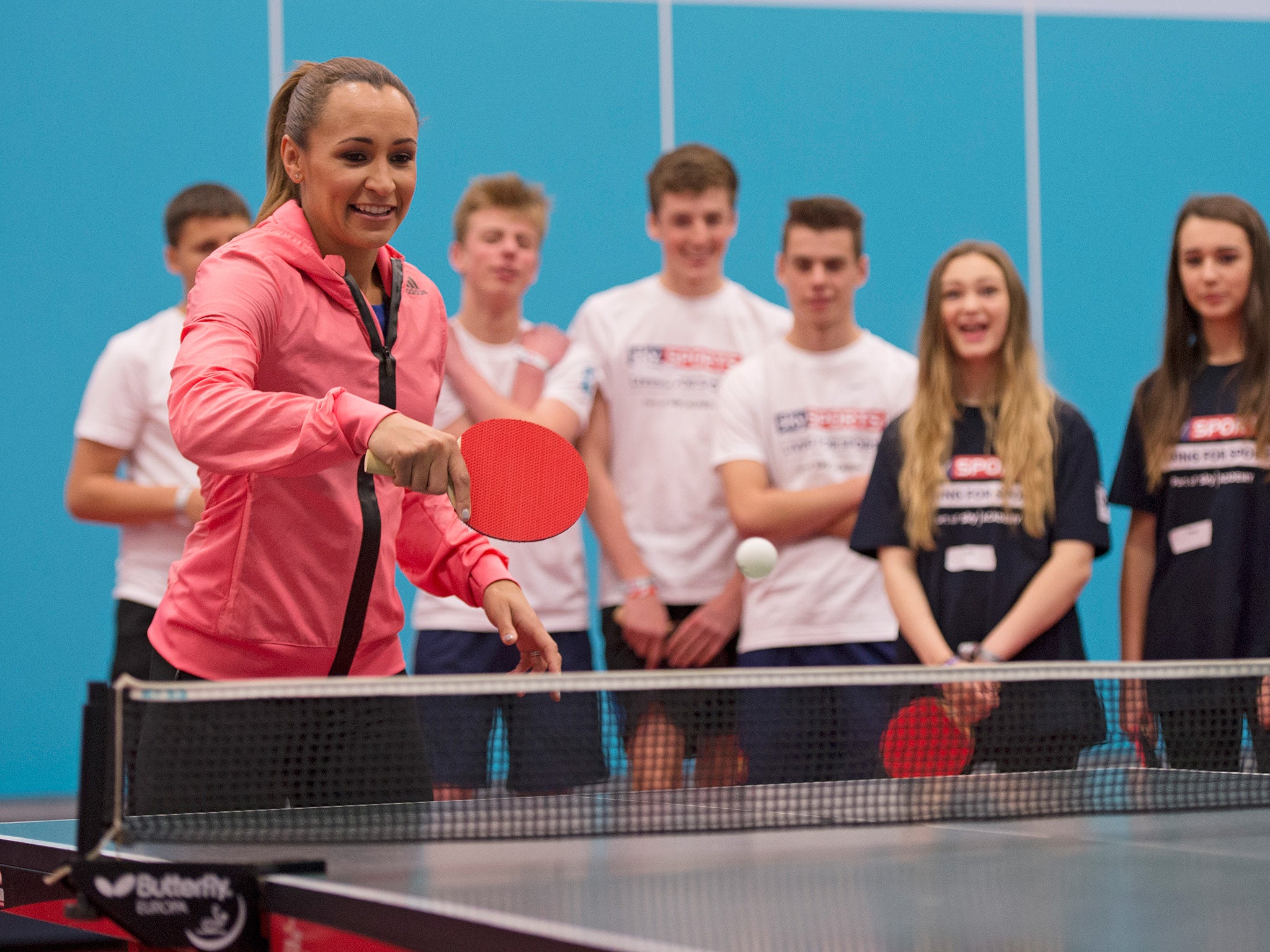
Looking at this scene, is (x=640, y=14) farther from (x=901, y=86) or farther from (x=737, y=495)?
(x=737, y=495)

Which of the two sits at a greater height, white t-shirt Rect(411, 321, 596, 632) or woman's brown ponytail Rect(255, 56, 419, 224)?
woman's brown ponytail Rect(255, 56, 419, 224)

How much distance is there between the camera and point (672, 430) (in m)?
4.33

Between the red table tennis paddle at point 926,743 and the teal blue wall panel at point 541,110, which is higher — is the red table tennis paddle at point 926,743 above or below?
below

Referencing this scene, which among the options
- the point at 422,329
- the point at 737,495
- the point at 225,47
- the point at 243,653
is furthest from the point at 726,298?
the point at 225,47

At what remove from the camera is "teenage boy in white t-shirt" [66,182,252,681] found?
13.0ft

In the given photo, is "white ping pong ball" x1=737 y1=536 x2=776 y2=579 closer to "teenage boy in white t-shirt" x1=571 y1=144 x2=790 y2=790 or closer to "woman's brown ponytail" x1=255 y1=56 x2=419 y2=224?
"teenage boy in white t-shirt" x1=571 y1=144 x2=790 y2=790

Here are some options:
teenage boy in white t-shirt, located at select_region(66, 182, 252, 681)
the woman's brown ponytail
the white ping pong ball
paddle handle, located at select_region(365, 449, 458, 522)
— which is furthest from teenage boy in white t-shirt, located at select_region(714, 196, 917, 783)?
paddle handle, located at select_region(365, 449, 458, 522)

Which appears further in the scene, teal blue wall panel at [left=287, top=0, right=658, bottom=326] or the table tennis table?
teal blue wall panel at [left=287, top=0, right=658, bottom=326]

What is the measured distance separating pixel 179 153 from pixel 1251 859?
5.69 m

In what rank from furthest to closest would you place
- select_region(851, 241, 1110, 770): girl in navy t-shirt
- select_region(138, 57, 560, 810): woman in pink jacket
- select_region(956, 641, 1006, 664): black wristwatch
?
1. select_region(851, 241, 1110, 770): girl in navy t-shirt
2. select_region(956, 641, 1006, 664): black wristwatch
3. select_region(138, 57, 560, 810): woman in pink jacket

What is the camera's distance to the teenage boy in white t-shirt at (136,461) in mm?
3961

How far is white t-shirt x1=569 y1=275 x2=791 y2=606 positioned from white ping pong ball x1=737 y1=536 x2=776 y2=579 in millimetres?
581

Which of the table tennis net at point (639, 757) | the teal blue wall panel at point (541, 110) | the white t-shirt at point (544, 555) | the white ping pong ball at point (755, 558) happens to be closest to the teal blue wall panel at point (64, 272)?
the teal blue wall panel at point (541, 110)

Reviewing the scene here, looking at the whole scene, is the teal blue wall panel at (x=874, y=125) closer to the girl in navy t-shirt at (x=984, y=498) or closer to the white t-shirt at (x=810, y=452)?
the white t-shirt at (x=810, y=452)
